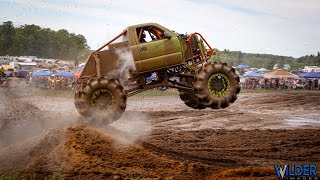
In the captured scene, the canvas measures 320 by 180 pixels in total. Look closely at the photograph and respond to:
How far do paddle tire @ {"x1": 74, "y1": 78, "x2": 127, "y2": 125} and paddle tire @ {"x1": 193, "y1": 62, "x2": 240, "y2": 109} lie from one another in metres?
1.94

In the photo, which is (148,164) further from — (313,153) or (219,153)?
(313,153)

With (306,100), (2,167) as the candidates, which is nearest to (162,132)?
(2,167)

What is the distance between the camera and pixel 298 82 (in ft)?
134

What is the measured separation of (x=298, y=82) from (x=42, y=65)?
35579 mm

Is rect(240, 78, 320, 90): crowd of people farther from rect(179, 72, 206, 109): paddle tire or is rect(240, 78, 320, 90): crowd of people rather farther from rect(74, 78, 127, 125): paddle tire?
rect(74, 78, 127, 125): paddle tire

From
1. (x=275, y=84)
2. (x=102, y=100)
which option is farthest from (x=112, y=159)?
(x=275, y=84)

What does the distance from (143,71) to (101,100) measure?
1.28m

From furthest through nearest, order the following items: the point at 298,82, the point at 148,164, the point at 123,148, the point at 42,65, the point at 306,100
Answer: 1. the point at 42,65
2. the point at 298,82
3. the point at 306,100
4. the point at 123,148
5. the point at 148,164

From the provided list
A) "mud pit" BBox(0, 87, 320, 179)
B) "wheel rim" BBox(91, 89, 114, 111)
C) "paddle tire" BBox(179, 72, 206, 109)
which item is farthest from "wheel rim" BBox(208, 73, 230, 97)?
"wheel rim" BBox(91, 89, 114, 111)

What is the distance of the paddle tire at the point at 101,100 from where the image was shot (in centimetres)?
896

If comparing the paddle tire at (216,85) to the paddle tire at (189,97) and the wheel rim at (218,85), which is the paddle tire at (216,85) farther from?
the paddle tire at (189,97)

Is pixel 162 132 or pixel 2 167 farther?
pixel 162 132

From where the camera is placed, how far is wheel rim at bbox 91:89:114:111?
9.07 m

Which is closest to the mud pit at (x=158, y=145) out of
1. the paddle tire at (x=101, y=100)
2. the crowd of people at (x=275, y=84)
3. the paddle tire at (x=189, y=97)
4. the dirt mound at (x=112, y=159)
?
the dirt mound at (x=112, y=159)
